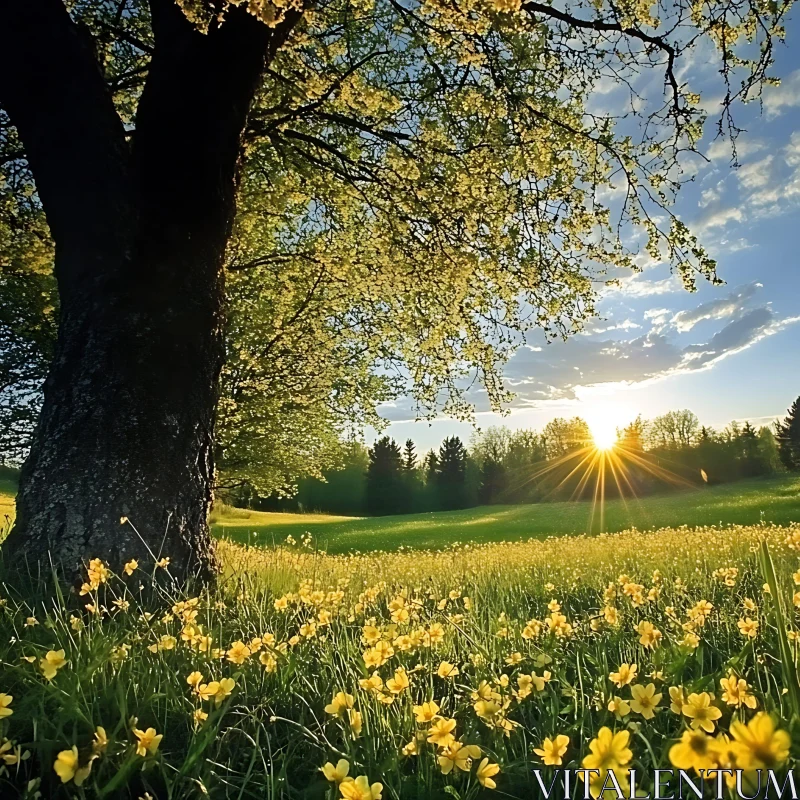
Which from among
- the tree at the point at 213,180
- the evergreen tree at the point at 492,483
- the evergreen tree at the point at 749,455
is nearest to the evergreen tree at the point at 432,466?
the evergreen tree at the point at 492,483

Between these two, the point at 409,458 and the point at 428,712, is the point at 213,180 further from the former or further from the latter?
the point at 409,458

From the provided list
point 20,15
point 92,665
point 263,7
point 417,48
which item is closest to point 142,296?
point 263,7

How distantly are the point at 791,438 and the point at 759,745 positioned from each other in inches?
2787

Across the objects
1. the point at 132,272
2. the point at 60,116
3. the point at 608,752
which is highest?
the point at 60,116

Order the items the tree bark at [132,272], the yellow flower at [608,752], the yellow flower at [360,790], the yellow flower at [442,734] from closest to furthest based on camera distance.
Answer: the yellow flower at [608,752], the yellow flower at [360,790], the yellow flower at [442,734], the tree bark at [132,272]

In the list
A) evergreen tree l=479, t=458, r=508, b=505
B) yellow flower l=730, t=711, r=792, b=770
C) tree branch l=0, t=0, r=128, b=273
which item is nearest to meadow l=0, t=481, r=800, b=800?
yellow flower l=730, t=711, r=792, b=770

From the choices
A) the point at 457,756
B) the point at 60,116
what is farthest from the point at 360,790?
the point at 60,116

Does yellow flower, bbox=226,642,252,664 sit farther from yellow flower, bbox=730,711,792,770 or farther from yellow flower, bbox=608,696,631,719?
yellow flower, bbox=730,711,792,770

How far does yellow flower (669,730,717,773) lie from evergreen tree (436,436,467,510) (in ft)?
202

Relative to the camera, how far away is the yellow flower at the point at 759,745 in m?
0.79

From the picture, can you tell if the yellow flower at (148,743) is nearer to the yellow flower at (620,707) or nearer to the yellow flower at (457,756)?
the yellow flower at (457,756)

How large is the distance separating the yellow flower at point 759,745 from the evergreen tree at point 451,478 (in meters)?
61.8

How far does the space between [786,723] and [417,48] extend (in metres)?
8.45

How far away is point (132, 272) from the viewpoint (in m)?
4.89
